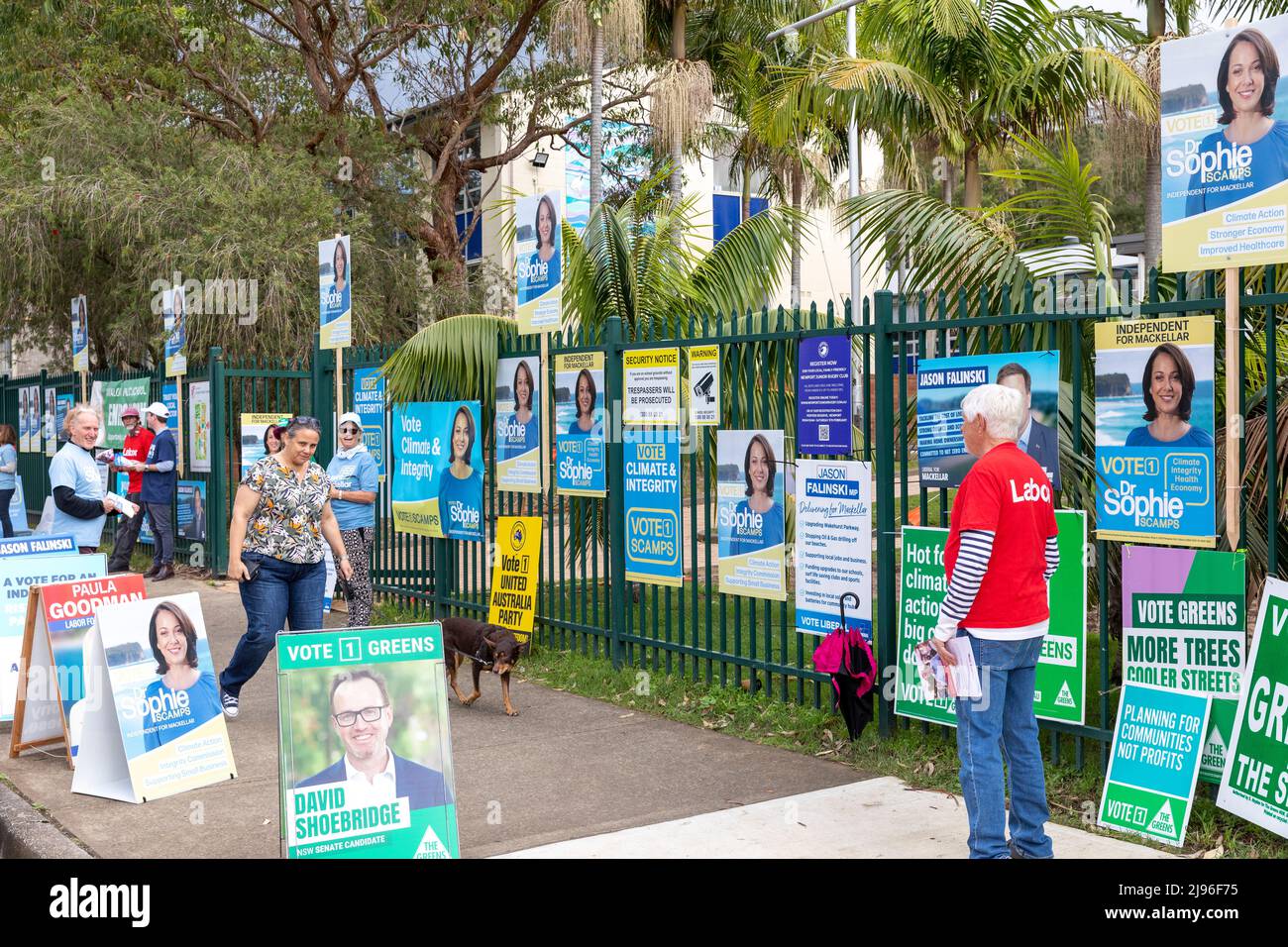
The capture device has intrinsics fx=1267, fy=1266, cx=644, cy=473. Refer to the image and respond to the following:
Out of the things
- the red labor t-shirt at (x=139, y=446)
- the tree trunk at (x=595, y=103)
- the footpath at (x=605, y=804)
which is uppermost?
the tree trunk at (x=595, y=103)

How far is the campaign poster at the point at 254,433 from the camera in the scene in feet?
45.9

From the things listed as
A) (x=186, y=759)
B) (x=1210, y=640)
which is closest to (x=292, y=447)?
(x=186, y=759)

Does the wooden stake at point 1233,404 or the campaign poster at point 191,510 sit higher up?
the wooden stake at point 1233,404

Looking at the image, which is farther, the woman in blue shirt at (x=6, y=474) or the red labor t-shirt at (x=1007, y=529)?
the woman in blue shirt at (x=6, y=474)

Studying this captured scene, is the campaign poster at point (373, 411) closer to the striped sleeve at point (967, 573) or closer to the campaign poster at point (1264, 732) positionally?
the striped sleeve at point (967, 573)

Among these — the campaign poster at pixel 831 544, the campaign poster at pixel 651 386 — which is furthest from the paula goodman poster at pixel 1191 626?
the campaign poster at pixel 651 386

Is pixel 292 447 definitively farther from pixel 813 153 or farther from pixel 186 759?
pixel 813 153

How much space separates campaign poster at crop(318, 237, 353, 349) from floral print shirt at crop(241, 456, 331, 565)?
13.6 feet

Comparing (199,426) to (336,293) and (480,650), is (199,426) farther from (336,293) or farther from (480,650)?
(480,650)

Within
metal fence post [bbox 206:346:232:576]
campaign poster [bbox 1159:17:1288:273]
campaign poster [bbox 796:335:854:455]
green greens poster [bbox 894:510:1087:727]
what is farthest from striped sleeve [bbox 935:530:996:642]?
metal fence post [bbox 206:346:232:576]

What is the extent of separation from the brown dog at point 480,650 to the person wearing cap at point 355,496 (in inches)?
78.5

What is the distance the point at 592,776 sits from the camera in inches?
266
